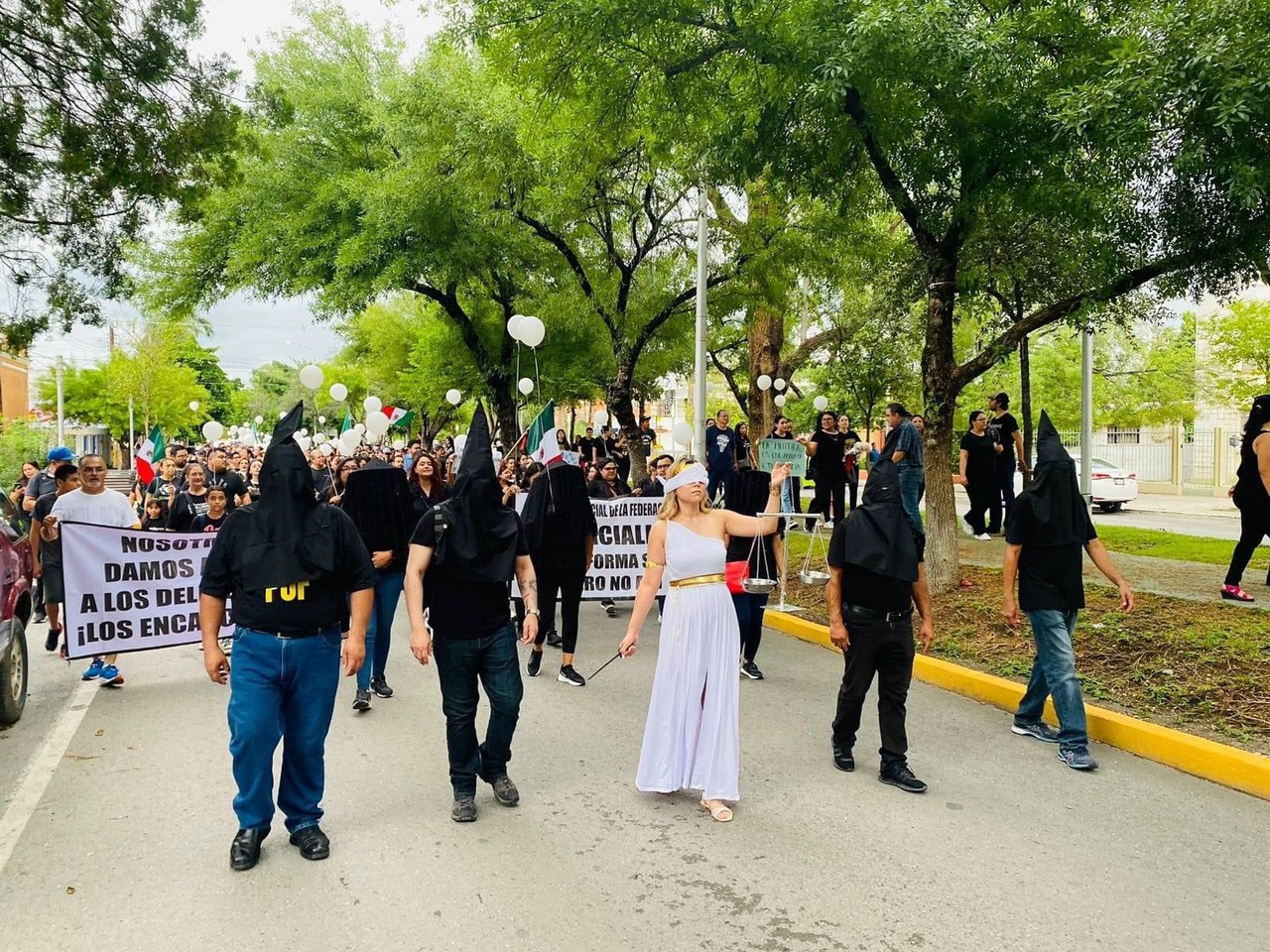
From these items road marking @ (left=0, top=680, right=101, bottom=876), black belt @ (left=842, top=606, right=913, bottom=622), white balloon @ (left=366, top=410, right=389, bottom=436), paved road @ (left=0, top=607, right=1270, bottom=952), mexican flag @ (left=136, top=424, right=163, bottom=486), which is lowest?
road marking @ (left=0, top=680, right=101, bottom=876)

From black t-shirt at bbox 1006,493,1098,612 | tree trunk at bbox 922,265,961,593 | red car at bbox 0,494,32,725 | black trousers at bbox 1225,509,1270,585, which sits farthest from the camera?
tree trunk at bbox 922,265,961,593

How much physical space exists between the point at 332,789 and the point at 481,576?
1.56 meters

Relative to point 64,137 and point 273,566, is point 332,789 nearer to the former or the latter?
point 273,566

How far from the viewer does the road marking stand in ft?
14.2

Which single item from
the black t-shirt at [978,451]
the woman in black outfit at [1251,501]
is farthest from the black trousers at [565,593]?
the black t-shirt at [978,451]

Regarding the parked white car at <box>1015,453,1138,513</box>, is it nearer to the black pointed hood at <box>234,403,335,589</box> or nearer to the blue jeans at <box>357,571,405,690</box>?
the blue jeans at <box>357,571,405,690</box>

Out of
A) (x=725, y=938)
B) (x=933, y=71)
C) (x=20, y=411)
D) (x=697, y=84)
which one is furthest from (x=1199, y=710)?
(x=20, y=411)

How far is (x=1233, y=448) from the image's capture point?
100ft

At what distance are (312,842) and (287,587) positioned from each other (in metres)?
1.19

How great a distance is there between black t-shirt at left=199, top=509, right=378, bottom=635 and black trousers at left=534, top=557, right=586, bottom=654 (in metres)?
3.13

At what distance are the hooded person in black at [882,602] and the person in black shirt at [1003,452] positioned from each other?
7.70 metres

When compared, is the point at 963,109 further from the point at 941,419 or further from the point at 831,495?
the point at 831,495

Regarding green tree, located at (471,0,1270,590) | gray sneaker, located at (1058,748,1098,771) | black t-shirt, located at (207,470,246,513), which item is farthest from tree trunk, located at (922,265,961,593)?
black t-shirt, located at (207,470,246,513)

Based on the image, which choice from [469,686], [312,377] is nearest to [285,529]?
[469,686]
